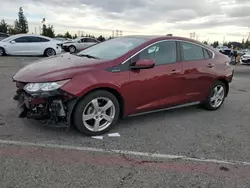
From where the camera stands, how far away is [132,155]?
3355mm

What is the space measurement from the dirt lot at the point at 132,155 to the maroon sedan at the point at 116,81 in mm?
302

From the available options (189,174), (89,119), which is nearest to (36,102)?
(89,119)

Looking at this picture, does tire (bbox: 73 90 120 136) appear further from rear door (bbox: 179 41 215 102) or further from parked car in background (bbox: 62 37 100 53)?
parked car in background (bbox: 62 37 100 53)

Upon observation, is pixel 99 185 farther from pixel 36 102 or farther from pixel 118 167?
pixel 36 102

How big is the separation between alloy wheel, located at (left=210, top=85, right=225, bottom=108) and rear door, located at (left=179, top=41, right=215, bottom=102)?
1.02ft

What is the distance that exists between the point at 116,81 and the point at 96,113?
1.84ft

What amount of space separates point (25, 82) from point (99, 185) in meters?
1.82

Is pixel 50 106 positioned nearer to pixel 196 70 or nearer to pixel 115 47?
pixel 115 47

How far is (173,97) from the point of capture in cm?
468

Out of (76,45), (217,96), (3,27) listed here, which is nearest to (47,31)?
(3,27)

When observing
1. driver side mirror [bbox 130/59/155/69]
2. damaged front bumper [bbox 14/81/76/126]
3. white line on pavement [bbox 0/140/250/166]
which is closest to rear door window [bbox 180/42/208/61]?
driver side mirror [bbox 130/59/155/69]

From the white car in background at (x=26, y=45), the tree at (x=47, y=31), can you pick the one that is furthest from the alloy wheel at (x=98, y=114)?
the tree at (x=47, y=31)

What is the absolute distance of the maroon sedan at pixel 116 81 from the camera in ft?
11.6

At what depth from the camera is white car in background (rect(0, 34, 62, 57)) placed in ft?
50.4
